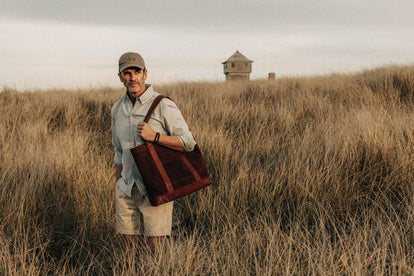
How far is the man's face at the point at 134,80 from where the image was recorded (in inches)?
85.0

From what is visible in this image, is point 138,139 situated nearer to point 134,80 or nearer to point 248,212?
point 134,80

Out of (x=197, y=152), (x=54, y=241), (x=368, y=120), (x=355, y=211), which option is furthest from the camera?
(x=368, y=120)

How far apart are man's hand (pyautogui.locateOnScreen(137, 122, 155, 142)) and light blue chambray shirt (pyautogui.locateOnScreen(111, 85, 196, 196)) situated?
0.14 metres

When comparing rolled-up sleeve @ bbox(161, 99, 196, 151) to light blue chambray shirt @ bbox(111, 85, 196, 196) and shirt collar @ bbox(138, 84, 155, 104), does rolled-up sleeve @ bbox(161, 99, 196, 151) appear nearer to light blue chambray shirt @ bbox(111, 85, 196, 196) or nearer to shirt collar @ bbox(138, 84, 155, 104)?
light blue chambray shirt @ bbox(111, 85, 196, 196)

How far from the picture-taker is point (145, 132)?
1971 millimetres

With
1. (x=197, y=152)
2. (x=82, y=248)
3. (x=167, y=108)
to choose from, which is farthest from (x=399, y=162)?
(x=82, y=248)

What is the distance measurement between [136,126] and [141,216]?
68 centimetres

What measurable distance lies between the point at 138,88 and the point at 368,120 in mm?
3219

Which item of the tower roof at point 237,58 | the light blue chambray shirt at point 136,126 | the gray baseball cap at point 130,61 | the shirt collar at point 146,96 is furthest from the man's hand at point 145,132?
the tower roof at point 237,58

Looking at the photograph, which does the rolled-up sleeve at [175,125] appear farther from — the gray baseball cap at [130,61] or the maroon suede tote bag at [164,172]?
the gray baseball cap at [130,61]

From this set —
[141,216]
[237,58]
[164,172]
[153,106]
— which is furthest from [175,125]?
[237,58]

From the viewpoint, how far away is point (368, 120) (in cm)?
416

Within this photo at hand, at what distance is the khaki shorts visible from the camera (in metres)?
2.18

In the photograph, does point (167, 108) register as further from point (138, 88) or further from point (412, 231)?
point (412, 231)
